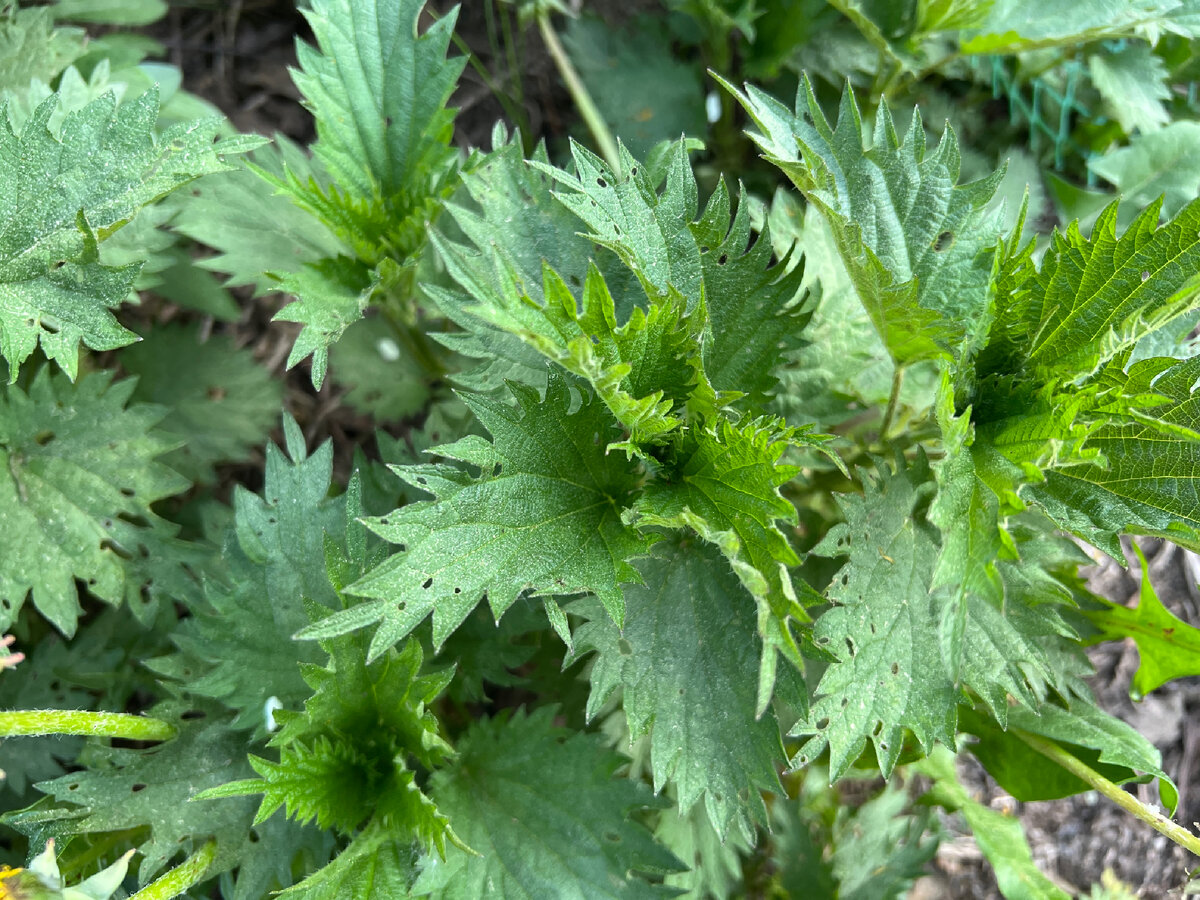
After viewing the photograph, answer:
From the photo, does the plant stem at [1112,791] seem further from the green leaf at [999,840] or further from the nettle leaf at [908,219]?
the nettle leaf at [908,219]

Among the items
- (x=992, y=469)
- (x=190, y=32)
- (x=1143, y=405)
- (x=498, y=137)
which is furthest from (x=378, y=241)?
(x=190, y=32)

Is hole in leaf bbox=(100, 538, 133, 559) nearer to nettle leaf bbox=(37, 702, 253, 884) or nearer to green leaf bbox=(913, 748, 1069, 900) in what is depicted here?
nettle leaf bbox=(37, 702, 253, 884)

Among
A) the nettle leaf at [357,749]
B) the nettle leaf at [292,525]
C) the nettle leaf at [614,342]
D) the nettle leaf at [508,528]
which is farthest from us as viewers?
the nettle leaf at [292,525]

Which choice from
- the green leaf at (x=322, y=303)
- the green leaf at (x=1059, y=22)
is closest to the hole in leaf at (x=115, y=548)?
the green leaf at (x=322, y=303)

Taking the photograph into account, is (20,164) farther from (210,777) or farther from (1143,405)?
(1143,405)

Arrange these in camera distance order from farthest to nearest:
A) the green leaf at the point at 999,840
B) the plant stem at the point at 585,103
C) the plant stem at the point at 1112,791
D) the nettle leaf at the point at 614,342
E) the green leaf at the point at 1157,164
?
1. the plant stem at the point at 585,103
2. the green leaf at the point at 1157,164
3. the green leaf at the point at 999,840
4. the plant stem at the point at 1112,791
5. the nettle leaf at the point at 614,342

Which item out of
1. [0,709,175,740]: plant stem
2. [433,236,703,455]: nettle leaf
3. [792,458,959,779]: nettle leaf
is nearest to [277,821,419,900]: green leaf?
[0,709,175,740]: plant stem
